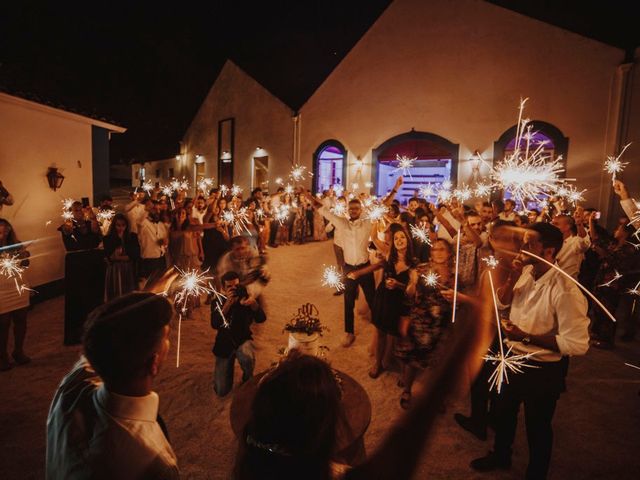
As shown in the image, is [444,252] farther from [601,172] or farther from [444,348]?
[601,172]

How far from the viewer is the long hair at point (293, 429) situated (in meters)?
1.32

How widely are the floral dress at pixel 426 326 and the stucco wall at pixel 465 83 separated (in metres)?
9.81

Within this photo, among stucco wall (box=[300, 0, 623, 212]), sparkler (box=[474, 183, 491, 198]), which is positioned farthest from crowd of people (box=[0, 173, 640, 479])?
stucco wall (box=[300, 0, 623, 212])

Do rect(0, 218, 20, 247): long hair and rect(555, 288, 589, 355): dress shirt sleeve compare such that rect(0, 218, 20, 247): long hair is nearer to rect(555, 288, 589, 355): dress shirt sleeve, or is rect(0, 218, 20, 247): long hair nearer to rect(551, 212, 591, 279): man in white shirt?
rect(555, 288, 589, 355): dress shirt sleeve

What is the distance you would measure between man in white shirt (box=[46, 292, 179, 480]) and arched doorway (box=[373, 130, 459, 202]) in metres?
12.8

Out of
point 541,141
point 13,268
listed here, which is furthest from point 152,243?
point 541,141

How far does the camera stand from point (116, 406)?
1.47 meters

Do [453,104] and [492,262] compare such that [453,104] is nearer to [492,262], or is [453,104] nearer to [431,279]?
[492,262]

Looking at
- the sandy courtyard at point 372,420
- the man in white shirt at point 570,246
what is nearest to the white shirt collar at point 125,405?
the sandy courtyard at point 372,420

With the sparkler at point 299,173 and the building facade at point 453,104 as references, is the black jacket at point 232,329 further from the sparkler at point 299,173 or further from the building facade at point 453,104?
the sparkler at point 299,173

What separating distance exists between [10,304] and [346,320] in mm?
4465

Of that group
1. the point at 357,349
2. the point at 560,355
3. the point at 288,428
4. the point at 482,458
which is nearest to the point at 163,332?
the point at 288,428

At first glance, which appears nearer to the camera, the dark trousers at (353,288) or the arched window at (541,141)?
the dark trousers at (353,288)

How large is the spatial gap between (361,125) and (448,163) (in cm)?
383
